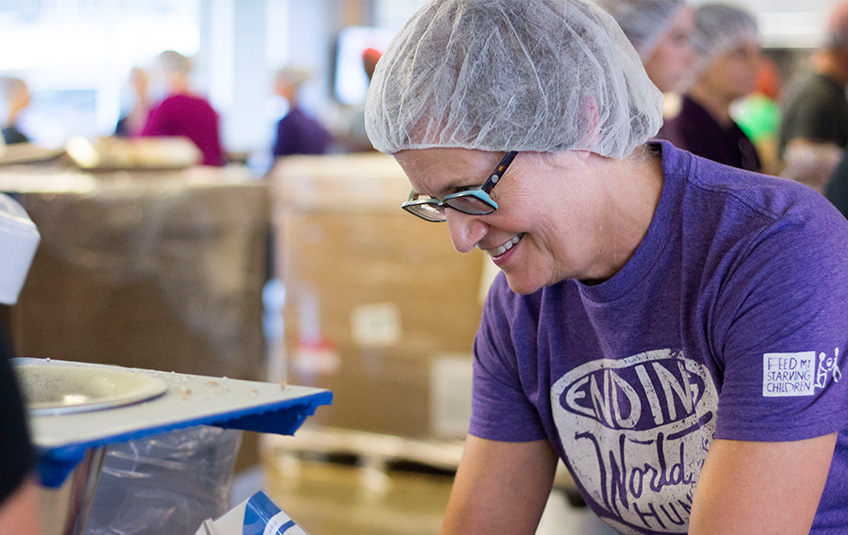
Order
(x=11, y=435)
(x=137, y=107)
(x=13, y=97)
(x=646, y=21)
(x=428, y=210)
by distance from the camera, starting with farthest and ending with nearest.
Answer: (x=13, y=97), (x=137, y=107), (x=646, y=21), (x=428, y=210), (x=11, y=435)

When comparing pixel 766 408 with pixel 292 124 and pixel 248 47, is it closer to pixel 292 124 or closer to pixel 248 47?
pixel 292 124

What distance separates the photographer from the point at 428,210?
1071 mm

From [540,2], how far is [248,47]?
336 inches

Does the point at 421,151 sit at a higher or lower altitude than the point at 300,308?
higher

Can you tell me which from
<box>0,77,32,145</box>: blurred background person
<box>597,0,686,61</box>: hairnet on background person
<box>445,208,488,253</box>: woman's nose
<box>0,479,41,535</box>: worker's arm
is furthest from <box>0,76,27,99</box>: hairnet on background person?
<box>0,479,41,535</box>: worker's arm

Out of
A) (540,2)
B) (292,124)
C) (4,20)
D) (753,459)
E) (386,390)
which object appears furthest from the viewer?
(4,20)

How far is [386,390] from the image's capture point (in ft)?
9.64

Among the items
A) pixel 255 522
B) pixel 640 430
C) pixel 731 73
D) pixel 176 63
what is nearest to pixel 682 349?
pixel 640 430

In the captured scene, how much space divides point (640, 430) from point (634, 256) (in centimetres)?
22

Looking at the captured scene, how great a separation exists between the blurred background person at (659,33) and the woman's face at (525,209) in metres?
1.34

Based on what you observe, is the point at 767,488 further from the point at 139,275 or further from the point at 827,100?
the point at 827,100

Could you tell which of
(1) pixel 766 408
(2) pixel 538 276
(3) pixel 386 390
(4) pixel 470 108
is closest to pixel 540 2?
(4) pixel 470 108

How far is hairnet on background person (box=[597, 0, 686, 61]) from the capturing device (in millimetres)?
2225

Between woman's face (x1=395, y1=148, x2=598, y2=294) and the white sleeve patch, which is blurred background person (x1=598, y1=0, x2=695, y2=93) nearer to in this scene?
woman's face (x1=395, y1=148, x2=598, y2=294)
